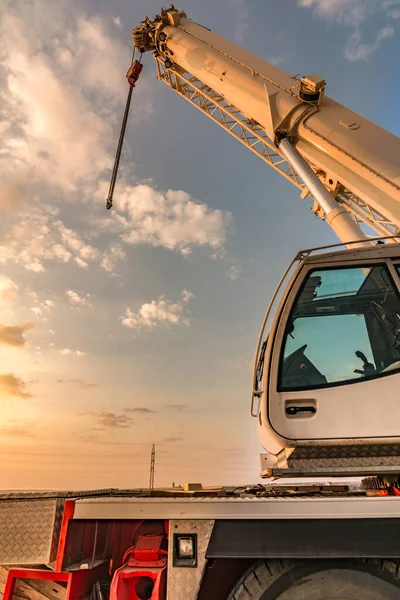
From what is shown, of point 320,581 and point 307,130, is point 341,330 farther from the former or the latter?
point 307,130

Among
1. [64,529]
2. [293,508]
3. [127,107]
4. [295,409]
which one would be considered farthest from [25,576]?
[127,107]

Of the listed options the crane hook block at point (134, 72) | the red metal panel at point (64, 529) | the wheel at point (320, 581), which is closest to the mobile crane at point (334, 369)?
the wheel at point (320, 581)

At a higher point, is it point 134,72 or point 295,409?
point 134,72

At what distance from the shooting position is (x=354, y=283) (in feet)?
11.4

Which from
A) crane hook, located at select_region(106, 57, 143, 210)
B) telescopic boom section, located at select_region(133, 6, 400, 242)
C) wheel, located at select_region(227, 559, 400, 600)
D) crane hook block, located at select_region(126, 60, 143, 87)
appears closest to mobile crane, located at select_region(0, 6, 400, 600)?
wheel, located at select_region(227, 559, 400, 600)

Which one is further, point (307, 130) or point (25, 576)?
point (307, 130)

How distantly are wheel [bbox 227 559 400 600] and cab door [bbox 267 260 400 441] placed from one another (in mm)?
789

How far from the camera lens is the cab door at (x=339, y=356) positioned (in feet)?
9.78

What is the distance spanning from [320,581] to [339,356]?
1.52m

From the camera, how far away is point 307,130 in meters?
7.02

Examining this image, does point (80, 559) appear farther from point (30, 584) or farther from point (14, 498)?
point (14, 498)

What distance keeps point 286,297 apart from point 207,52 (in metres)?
7.79

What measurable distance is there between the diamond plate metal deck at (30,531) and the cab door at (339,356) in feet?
5.77

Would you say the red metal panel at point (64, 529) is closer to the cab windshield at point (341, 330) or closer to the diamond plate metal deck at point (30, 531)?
the diamond plate metal deck at point (30, 531)
